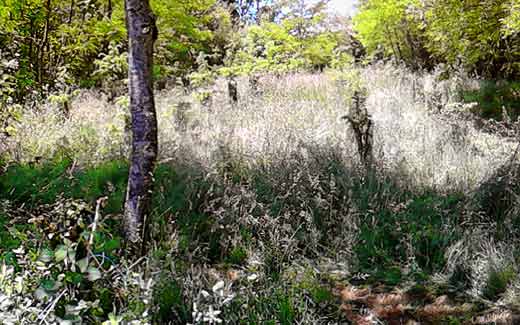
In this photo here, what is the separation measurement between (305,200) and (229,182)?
63 centimetres

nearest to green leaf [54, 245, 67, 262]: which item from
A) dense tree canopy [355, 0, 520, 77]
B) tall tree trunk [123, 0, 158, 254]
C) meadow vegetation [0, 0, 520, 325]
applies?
meadow vegetation [0, 0, 520, 325]

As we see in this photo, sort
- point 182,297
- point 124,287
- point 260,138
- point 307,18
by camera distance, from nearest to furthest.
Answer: point 124,287 < point 182,297 < point 260,138 < point 307,18

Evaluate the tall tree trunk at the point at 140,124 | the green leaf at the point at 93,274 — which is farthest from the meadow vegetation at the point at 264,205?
the tall tree trunk at the point at 140,124

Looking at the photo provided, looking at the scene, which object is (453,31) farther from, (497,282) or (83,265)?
(83,265)

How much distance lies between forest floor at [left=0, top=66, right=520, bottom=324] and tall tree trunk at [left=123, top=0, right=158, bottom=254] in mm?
122

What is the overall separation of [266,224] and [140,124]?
105 centimetres

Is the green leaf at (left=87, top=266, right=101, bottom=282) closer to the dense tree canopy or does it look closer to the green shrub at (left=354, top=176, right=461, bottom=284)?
the green shrub at (left=354, top=176, right=461, bottom=284)

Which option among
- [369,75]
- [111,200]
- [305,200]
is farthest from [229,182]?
[369,75]

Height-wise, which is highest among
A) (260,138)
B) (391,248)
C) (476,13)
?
(476,13)

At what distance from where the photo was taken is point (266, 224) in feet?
9.79

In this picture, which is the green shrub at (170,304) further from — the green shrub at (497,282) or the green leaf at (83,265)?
the green shrub at (497,282)

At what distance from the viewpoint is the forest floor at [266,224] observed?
195 cm

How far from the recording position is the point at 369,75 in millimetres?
8977

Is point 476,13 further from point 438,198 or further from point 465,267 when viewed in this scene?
point 465,267
